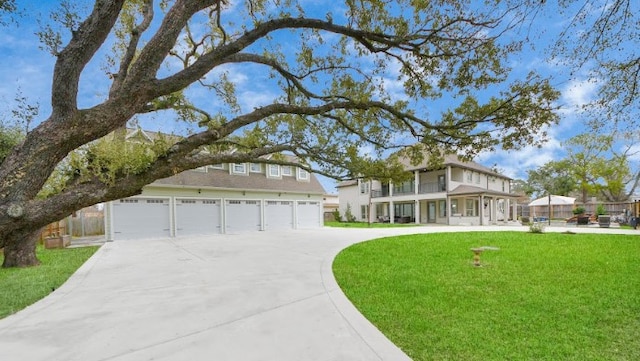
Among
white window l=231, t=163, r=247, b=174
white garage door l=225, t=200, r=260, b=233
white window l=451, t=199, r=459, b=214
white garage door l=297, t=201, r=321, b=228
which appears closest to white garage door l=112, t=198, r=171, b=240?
white garage door l=225, t=200, r=260, b=233

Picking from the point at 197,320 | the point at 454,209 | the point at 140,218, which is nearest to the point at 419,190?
the point at 454,209

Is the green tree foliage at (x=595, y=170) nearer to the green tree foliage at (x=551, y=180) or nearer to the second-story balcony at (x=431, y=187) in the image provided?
the green tree foliage at (x=551, y=180)

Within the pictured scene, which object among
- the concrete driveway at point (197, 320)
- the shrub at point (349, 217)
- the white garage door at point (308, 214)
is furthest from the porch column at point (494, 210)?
the concrete driveway at point (197, 320)

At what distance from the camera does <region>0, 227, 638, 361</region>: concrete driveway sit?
3.47 metres

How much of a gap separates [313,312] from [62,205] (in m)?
3.57

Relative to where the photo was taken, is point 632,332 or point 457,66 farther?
point 457,66

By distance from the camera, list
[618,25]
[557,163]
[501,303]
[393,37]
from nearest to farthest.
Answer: [618,25], [501,303], [393,37], [557,163]

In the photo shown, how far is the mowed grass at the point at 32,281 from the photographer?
5516 millimetres

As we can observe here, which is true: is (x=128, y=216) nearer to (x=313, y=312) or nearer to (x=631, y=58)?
(x=313, y=312)

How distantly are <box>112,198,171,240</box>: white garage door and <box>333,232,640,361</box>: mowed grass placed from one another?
12039 mm

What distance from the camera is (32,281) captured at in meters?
7.02

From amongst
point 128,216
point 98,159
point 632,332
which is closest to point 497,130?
point 632,332

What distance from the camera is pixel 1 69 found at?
6.18m

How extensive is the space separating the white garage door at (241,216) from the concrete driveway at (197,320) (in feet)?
38.2
